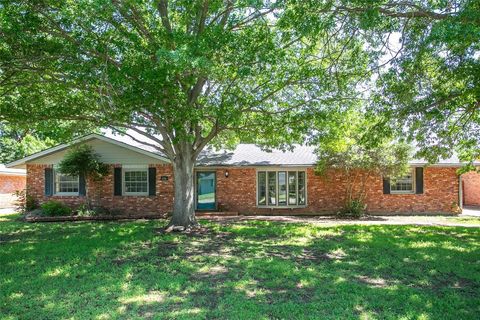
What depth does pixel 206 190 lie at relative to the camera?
1877cm

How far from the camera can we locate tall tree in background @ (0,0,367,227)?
336 inches

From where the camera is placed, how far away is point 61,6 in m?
8.97

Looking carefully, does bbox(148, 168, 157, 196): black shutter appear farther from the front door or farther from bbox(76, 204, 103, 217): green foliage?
bbox(76, 204, 103, 217): green foliage

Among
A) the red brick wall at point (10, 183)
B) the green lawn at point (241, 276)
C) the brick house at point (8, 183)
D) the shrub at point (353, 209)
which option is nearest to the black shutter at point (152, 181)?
the green lawn at point (241, 276)

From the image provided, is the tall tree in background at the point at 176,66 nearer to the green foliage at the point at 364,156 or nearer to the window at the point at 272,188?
the green foliage at the point at 364,156

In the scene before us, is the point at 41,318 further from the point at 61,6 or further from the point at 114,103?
the point at 61,6

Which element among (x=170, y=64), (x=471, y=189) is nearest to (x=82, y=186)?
(x=170, y=64)

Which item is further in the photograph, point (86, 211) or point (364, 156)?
point (86, 211)

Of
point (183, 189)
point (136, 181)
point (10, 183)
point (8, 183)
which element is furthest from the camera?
point (10, 183)

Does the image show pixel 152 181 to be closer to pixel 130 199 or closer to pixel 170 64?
pixel 130 199

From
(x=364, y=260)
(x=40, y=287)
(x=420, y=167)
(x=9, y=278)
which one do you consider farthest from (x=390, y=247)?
(x=420, y=167)

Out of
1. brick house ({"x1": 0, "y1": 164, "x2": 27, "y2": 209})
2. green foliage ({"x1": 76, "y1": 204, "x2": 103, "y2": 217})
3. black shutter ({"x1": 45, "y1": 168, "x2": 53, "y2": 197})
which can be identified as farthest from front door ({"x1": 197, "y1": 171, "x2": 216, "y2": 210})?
brick house ({"x1": 0, "y1": 164, "x2": 27, "y2": 209})

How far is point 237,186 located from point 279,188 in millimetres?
2128

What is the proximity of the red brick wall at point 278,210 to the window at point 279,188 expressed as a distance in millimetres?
362
